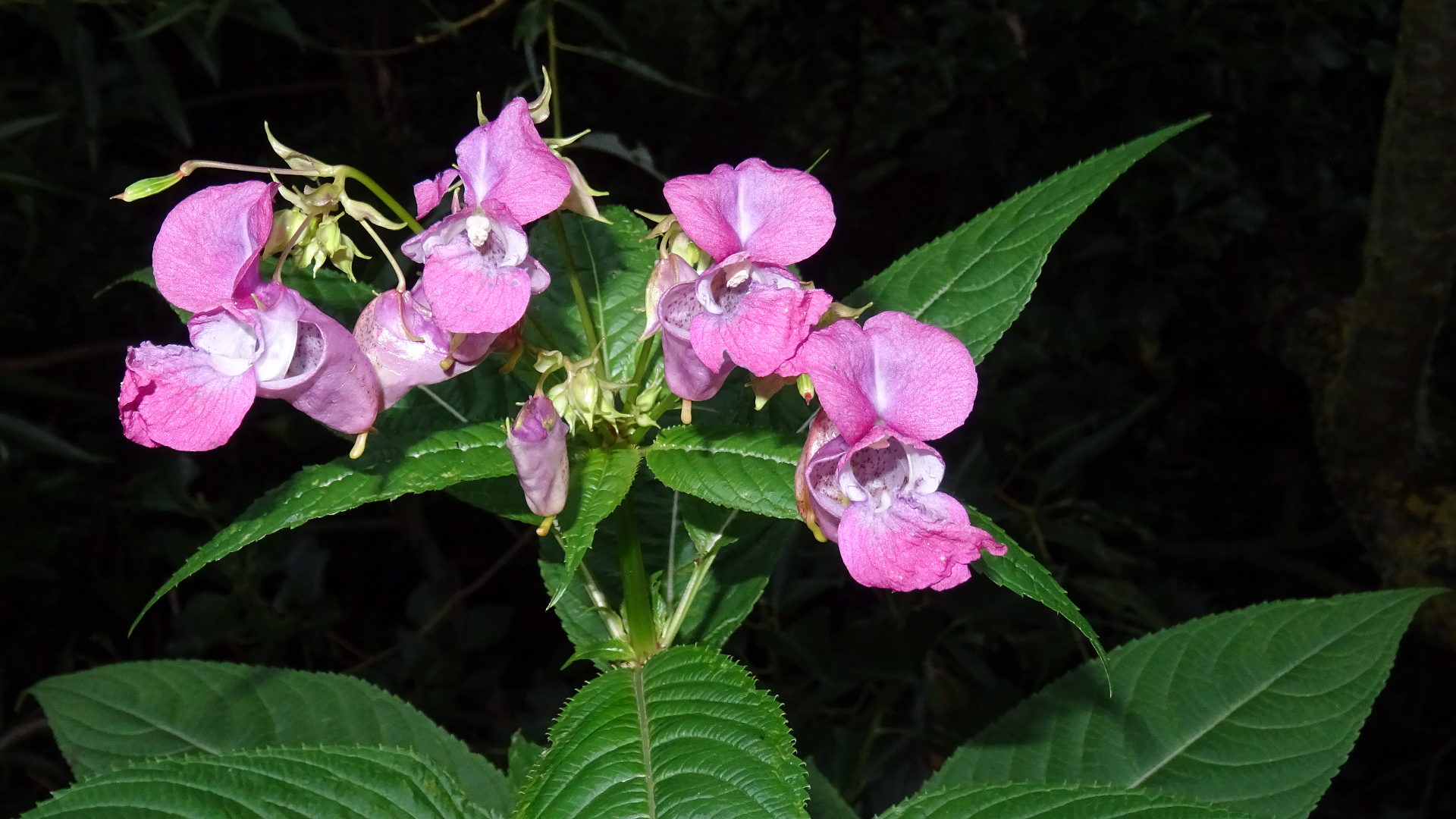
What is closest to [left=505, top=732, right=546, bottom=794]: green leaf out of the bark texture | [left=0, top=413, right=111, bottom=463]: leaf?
[left=0, top=413, right=111, bottom=463]: leaf

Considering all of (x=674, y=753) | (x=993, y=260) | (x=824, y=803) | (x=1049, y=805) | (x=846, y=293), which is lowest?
(x=846, y=293)

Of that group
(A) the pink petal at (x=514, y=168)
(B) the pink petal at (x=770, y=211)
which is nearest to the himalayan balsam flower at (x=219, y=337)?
(A) the pink petal at (x=514, y=168)

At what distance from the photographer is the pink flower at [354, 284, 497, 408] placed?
626mm

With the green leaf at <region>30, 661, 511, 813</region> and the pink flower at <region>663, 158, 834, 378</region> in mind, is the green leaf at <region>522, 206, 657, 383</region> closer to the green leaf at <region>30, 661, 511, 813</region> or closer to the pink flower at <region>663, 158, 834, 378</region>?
the pink flower at <region>663, 158, 834, 378</region>

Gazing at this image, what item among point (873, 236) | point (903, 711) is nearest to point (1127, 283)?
point (873, 236)

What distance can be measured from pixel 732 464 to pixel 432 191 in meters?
0.24

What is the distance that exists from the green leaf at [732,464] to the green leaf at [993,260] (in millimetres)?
193

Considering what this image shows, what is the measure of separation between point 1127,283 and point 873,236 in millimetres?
556

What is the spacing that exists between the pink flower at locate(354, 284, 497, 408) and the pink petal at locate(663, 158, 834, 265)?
0.15 metres

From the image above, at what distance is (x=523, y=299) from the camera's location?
23.6 inches

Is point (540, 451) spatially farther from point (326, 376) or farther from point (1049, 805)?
point (1049, 805)

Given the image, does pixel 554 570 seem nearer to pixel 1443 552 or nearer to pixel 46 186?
pixel 46 186

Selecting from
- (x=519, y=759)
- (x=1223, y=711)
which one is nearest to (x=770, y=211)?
(x=519, y=759)

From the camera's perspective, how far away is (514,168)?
2.01ft
